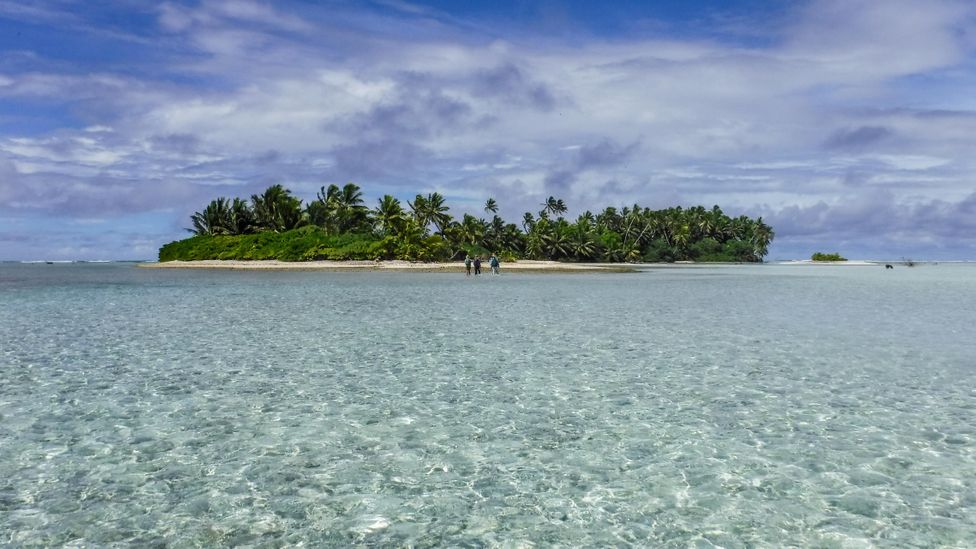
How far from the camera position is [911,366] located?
51.8 ft

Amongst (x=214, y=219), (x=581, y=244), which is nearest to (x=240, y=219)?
(x=214, y=219)

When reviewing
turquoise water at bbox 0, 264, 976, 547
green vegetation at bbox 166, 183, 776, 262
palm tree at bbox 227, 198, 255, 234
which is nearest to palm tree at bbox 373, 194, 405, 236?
green vegetation at bbox 166, 183, 776, 262

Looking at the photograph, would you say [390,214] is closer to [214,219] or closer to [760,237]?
[214,219]

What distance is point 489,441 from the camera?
381 inches

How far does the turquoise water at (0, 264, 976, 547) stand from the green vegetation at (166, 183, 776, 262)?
8192 centimetres

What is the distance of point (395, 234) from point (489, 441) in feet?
307

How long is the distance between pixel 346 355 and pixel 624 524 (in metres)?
11.8

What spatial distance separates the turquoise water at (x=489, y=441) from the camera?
678 cm

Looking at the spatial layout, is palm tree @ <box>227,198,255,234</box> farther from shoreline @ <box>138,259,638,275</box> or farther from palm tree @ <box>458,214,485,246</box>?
palm tree @ <box>458,214,485,246</box>

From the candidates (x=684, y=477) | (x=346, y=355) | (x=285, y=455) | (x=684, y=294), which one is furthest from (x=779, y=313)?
(x=285, y=455)

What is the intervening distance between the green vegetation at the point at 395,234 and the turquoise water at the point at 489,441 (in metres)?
81.9

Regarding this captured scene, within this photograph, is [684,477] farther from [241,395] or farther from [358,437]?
[241,395]

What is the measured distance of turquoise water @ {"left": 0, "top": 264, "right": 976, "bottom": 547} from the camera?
6.78 metres

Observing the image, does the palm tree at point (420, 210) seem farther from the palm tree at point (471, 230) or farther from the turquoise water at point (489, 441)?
the turquoise water at point (489, 441)
